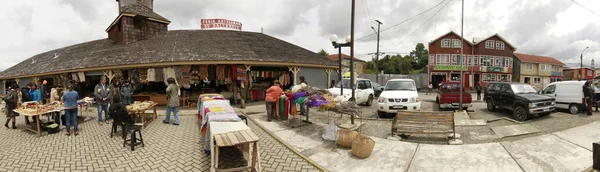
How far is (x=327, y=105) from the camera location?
277 inches

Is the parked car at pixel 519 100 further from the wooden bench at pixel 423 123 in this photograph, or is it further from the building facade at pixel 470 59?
the building facade at pixel 470 59

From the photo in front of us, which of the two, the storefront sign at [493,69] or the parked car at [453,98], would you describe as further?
the storefront sign at [493,69]

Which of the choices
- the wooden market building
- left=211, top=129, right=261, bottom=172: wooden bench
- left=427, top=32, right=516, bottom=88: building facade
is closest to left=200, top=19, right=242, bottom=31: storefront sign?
the wooden market building

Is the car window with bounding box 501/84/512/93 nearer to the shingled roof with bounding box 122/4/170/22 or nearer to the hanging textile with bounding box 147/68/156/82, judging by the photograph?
the hanging textile with bounding box 147/68/156/82

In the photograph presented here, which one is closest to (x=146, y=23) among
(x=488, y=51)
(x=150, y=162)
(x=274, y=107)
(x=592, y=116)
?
(x=274, y=107)

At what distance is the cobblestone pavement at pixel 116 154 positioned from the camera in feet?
16.2

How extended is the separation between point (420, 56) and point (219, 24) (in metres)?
60.3

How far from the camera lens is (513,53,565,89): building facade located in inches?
1490

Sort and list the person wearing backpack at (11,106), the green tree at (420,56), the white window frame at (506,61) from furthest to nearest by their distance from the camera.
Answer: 1. the green tree at (420,56)
2. the white window frame at (506,61)
3. the person wearing backpack at (11,106)

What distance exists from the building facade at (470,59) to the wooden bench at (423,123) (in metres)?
31.9

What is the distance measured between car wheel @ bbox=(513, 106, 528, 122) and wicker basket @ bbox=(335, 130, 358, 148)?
25.7ft

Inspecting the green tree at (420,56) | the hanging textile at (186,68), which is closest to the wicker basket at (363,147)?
the hanging textile at (186,68)

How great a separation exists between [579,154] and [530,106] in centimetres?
424

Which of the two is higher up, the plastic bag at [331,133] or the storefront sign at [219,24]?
the storefront sign at [219,24]
